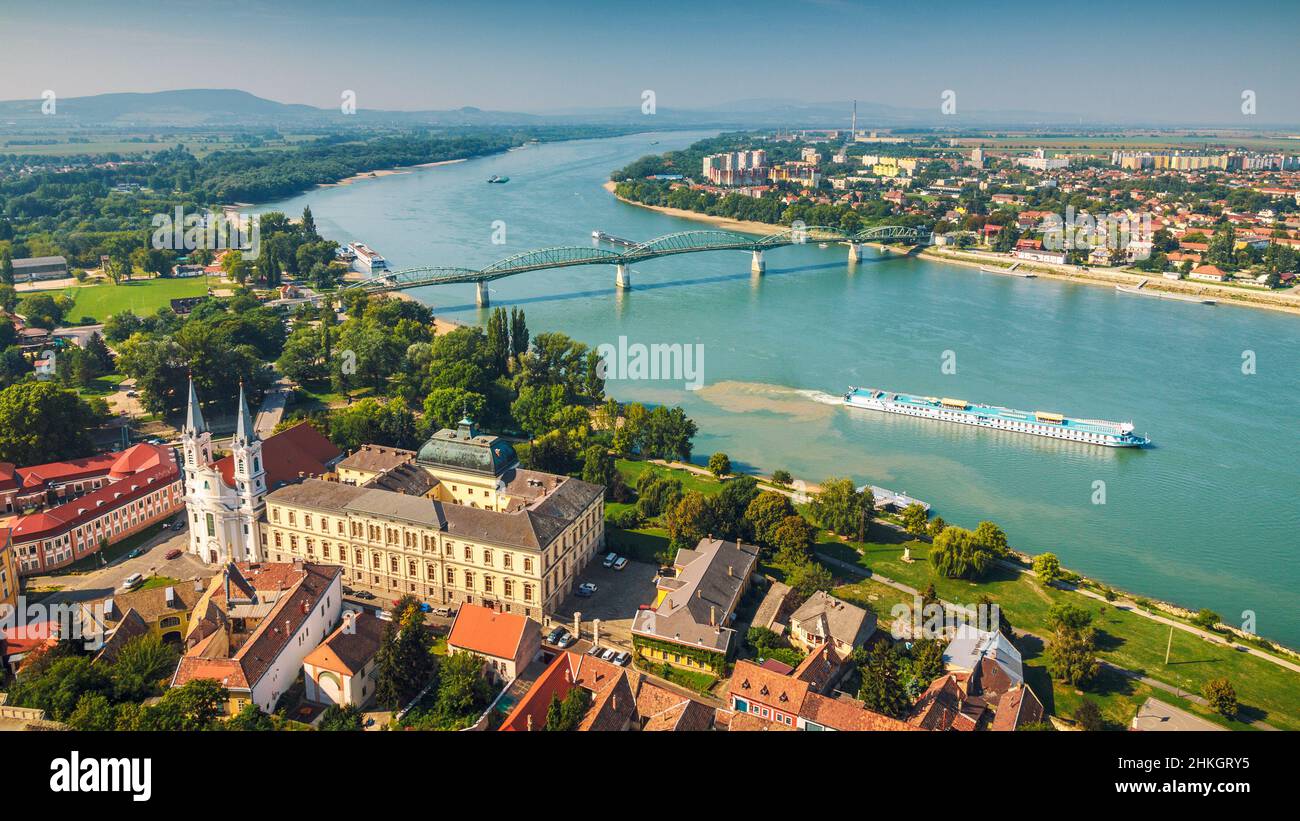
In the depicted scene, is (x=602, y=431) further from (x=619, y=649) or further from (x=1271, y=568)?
(x=1271, y=568)

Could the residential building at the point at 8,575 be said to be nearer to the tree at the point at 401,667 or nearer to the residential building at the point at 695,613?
the tree at the point at 401,667

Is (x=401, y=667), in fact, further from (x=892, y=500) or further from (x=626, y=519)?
Result: (x=892, y=500)

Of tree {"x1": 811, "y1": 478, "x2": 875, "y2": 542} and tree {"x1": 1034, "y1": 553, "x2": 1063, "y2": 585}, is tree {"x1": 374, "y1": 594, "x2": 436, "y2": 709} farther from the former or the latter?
tree {"x1": 1034, "y1": 553, "x2": 1063, "y2": 585}

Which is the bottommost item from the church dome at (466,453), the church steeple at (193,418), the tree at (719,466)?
the tree at (719,466)

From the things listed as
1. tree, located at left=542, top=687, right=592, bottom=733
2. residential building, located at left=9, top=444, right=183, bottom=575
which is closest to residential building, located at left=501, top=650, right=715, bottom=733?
tree, located at left=542, top=687, right=592, bottom=733

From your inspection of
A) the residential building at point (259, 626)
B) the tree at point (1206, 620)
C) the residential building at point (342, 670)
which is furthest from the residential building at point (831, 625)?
the residential building at point (259, 626)

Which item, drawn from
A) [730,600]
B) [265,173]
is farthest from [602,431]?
[265,173]
